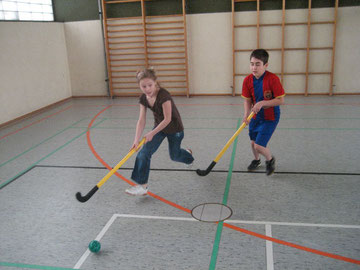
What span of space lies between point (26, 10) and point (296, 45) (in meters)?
6.47

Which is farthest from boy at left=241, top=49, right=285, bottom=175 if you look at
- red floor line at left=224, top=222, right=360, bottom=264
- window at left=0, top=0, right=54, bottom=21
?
window at left=0, top=0, right=54, bottom=21

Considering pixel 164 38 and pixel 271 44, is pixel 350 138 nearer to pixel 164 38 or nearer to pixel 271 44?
pixel 271 44

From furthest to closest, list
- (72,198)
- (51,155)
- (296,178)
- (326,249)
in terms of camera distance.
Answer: (51,155)
(296,178)
(72,198)
(326,249)

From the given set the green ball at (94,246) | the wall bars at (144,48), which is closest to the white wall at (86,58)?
the wall bars at (144,48)

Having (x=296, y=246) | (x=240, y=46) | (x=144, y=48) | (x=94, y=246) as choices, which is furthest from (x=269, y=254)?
(x=144, y=48)

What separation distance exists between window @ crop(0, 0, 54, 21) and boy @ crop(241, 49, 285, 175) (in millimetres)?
6053

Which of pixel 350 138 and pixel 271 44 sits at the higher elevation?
pixel 271 44

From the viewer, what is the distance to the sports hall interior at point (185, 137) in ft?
8.52

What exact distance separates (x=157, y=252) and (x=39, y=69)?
261 inches

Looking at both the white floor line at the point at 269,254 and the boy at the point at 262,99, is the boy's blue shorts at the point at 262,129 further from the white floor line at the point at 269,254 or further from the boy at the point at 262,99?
the white floor line at the point at 269,254

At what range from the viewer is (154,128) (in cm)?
334

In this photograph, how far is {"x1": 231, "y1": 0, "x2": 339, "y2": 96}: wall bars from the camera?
8008 millimetres

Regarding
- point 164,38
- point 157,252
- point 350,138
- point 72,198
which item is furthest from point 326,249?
point 164,38

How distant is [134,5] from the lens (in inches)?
342
